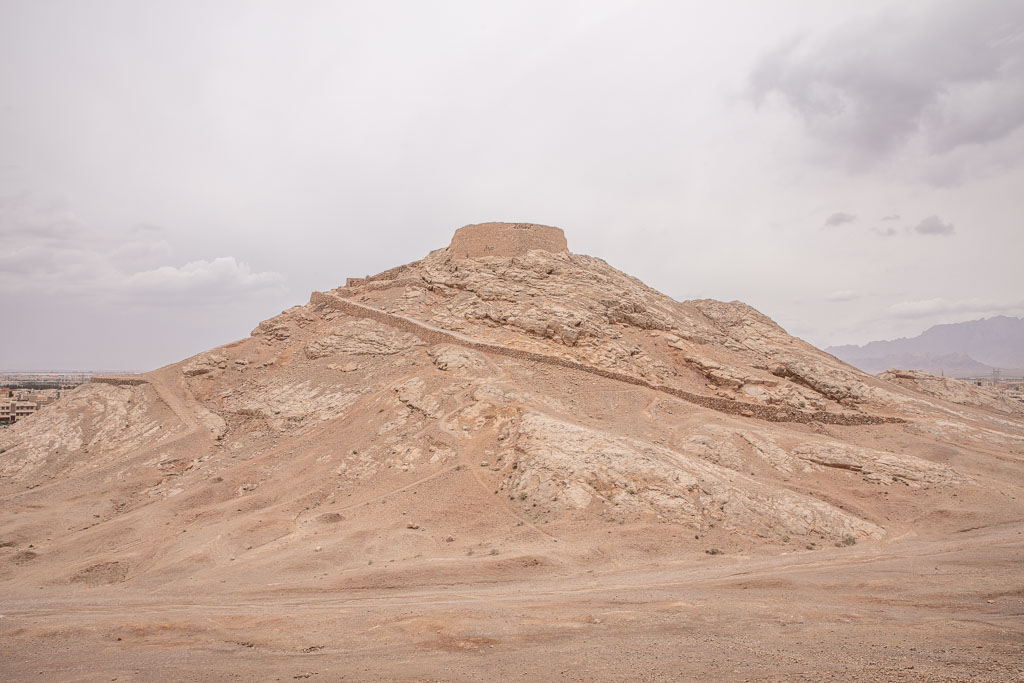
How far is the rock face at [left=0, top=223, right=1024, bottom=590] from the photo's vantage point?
16484 millimetres

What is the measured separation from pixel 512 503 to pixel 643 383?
11.0 metres

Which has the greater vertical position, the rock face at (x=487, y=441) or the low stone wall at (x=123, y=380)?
the low stone wall at (x=123, y=380)

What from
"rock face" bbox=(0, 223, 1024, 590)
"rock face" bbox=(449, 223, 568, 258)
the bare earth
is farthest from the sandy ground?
"rock face" bbox=(449, 223, 568, 258)

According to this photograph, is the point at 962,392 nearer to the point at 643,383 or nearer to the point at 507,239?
the point at 643,383

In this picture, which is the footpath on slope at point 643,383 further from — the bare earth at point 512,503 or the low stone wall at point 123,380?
the low stone wall at point 123,380

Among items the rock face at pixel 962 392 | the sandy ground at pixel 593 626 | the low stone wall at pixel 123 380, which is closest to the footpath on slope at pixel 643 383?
the sandy ground at pixel 593 626

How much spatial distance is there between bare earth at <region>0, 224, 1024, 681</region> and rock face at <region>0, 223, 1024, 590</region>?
129 millimetres

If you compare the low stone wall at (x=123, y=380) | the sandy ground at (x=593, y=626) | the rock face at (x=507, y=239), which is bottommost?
the sandy ground at (x=593, y=626)

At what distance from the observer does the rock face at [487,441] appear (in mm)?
16484

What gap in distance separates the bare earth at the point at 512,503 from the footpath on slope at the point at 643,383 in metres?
0.15

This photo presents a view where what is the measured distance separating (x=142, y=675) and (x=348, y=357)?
65.8 ft

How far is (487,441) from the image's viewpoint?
21203mm

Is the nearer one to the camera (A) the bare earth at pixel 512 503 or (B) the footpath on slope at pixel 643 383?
(A) the bare earth at pixel 512 503

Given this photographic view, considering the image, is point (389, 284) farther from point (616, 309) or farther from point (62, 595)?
point (62, 595)
